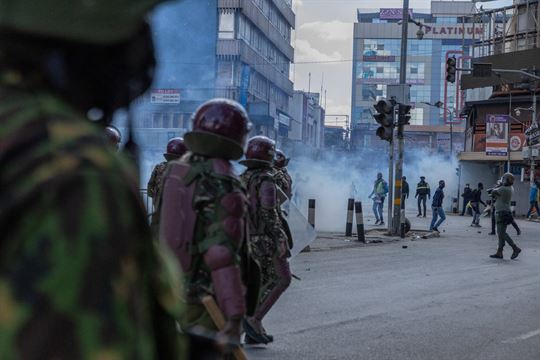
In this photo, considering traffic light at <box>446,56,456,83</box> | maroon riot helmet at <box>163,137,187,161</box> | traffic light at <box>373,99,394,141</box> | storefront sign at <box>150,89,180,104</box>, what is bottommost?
maroon riot helmet at <box>163,137,187,161</box>

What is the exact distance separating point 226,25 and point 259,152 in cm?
6012

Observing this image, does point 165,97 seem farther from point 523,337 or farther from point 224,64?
point 523,337

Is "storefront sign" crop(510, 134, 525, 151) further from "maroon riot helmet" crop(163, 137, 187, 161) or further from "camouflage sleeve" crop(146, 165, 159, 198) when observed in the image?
"maroon riot helmet" crop(163, 137, 187, 161)

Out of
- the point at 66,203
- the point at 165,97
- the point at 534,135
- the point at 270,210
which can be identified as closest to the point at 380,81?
the point at 165,97

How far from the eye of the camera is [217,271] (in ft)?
11.3

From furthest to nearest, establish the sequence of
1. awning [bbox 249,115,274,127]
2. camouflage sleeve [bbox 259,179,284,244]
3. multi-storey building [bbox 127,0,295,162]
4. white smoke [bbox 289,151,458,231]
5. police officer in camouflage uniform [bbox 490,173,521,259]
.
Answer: awning [bbox 249,115,274,127]
multi-storey building [bbox 127,0,295,162]
white smoke [bbox 289,151,458,231]
police officer in camouflage uniform [bbox 490,173,521,259]
camouflage sleeve [bbox 259,179,284,244]

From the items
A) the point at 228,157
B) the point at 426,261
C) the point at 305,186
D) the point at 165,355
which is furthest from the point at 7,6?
the point at 305,186

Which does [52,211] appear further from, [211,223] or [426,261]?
[426,261]

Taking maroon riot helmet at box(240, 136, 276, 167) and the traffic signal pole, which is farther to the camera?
the traffic signal pole

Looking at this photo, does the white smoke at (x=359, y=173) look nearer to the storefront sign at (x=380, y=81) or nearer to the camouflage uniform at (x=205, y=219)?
the camouflage uniform at (x=205, y=219)

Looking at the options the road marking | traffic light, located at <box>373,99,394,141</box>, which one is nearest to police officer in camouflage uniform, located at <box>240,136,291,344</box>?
the road marking

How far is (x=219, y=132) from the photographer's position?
12.7 ft

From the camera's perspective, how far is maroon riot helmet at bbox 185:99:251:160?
3.84 m

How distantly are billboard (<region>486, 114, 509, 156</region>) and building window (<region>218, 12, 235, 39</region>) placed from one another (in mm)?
23190
